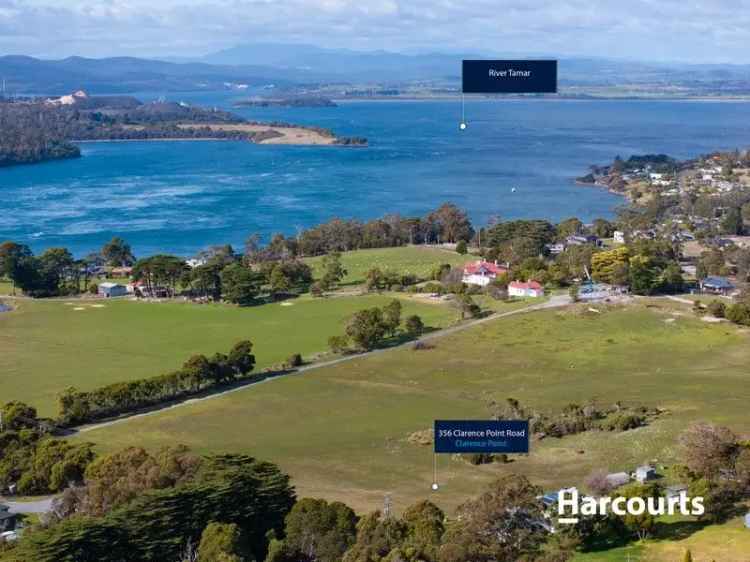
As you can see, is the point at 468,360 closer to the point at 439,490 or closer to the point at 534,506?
the point at 439,490

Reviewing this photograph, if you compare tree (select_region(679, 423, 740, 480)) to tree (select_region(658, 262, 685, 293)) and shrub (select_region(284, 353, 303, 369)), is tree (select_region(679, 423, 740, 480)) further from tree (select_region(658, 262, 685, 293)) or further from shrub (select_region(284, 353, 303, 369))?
tree (select_region(658, 262, 685, 293))

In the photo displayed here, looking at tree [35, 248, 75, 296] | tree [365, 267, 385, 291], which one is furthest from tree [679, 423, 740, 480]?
tree [35, 248, 75, 296]

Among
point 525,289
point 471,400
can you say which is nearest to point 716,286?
point 525,289

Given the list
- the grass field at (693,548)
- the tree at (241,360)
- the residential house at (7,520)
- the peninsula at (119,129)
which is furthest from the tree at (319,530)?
the peninsula at (119,129)

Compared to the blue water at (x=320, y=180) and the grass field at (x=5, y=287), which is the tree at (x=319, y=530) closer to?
the grass field at (x=5, y=287)

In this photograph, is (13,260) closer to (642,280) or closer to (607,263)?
(607,263)

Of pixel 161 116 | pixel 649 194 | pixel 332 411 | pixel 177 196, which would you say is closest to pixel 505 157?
pixel 649 194

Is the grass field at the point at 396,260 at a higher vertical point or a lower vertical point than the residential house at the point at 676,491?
lower
